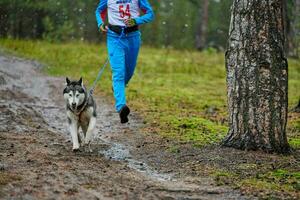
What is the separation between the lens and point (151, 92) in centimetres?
1416

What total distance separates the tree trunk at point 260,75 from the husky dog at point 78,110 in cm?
206

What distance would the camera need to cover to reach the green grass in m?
9.70

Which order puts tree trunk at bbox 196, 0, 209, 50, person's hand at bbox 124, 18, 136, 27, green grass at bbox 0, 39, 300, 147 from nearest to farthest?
1. person's hand at bbox 124, 18, 136, 27
2. green grass at bbox 0, 39, 300, 147
3. tree trunk at bbox 196, 0, 209, 50

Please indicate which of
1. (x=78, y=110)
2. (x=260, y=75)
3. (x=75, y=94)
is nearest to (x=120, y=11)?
(x=75, y=94)

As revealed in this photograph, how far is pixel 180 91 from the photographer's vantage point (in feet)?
47.8

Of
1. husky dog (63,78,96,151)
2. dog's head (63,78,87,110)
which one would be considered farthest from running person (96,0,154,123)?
dog's head (63,78,87,110)

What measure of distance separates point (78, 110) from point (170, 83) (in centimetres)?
889

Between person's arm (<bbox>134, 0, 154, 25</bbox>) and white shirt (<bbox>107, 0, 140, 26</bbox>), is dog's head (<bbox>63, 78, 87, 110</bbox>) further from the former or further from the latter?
person's arm (<bbox>134, 0, 154, 25</bbox>)

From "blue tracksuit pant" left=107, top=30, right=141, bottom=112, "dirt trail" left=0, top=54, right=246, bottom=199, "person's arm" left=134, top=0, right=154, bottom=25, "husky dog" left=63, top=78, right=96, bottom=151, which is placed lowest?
"dirt trail" left=0, top=54, right=246, bottom=199

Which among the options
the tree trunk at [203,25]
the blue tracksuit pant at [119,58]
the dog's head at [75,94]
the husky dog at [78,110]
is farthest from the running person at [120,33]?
the tree trunk at [203,25]

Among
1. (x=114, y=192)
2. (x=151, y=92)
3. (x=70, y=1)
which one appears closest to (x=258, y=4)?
(x=114, y=192)

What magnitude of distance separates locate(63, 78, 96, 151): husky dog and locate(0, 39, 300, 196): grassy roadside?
4.22 ft

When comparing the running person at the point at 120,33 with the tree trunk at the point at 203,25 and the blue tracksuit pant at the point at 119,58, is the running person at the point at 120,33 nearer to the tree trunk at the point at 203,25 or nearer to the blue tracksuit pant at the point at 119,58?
the blue tracksuit pant at the point at 119,58

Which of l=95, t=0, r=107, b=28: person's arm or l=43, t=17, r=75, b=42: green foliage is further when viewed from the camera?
l=43, t=17, r=75, b=42: green foliage
